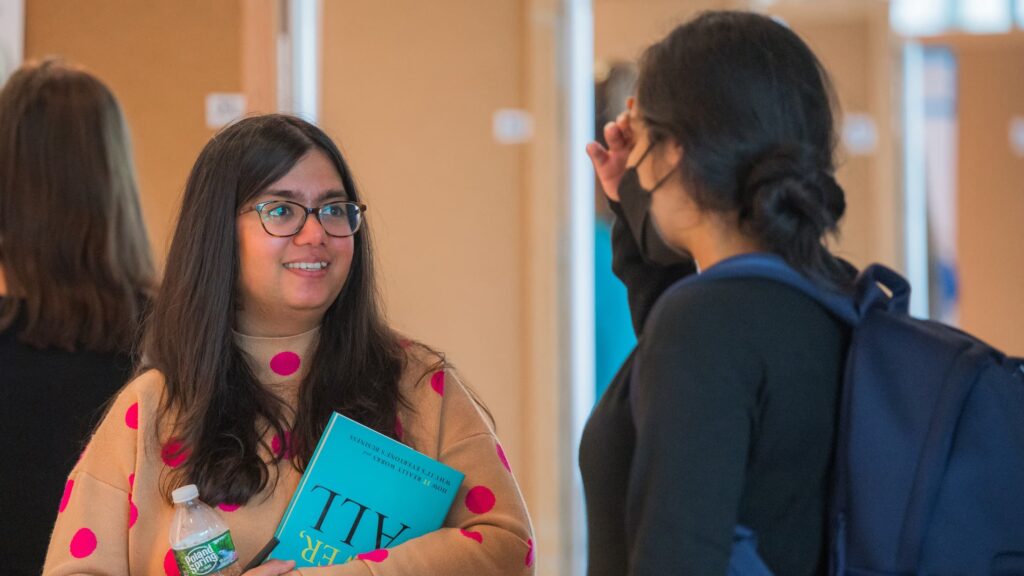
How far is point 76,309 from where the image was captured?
215 cm

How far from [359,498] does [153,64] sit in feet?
6.07

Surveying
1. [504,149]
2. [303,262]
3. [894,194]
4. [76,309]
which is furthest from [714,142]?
[894,194]

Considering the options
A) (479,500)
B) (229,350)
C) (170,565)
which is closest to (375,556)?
(479,500)

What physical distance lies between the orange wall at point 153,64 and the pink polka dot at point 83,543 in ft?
4.87

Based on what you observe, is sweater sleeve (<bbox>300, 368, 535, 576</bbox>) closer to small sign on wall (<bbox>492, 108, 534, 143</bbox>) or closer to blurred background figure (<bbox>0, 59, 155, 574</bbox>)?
blurred background figure (<bbox>0, 59, 155, 574</bbox>)

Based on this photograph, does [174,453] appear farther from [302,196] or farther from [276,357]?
[302,196]

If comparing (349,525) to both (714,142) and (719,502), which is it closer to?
(719,502)

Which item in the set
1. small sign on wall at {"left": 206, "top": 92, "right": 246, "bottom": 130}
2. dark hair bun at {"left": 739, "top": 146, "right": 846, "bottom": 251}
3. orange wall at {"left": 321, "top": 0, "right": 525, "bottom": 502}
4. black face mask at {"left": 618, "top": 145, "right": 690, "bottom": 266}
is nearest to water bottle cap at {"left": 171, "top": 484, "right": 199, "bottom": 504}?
black face mask at {"left": 618, "top": 145, "right": 690, "bottom": 266}

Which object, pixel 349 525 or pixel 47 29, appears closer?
pixel 349 525

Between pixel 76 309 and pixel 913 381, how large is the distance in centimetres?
155

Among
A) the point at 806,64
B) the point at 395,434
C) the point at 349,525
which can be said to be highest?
the point at 806,64

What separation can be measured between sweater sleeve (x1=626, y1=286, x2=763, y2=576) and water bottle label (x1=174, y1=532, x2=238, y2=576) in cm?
59

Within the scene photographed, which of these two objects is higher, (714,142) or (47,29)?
(47,29)

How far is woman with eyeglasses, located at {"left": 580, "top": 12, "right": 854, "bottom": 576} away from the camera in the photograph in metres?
1.31
